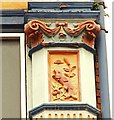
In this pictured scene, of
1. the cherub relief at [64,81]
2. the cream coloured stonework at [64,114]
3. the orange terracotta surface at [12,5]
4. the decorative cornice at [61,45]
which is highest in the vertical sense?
A: the orange terracotta surface at [12,5]

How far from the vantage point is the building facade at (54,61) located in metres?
10.5

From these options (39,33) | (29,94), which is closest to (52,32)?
(39,33)

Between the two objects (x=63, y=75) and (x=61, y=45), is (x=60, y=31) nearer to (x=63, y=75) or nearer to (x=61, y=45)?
(x=61, y=45)

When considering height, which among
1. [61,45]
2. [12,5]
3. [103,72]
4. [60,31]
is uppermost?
[12,5]

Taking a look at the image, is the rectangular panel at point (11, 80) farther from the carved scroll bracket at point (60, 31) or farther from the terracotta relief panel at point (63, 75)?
the terracotta relief panel at point (63, 75)

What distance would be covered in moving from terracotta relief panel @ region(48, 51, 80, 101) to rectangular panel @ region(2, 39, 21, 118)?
1.53 feet

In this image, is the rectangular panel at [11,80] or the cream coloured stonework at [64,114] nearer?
the cream coloured stonework at [64,114]

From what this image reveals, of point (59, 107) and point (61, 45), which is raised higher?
point (61, 45)

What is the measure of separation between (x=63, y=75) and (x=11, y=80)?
70 cm

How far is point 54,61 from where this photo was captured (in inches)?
426

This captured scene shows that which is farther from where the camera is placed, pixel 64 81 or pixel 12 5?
pixel 12 5

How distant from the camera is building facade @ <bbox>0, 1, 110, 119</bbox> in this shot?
34.6ft

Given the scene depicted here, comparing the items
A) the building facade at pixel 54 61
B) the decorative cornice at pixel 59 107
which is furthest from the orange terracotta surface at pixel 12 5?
the decorative cornice at pixel 59 107

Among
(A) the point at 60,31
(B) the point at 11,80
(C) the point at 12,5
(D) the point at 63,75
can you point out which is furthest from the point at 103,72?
(C) the point at 12,5
